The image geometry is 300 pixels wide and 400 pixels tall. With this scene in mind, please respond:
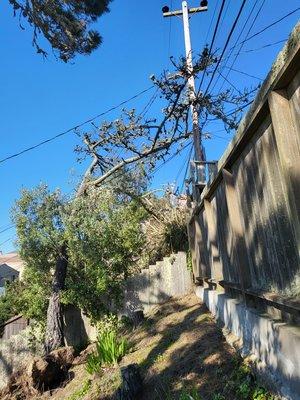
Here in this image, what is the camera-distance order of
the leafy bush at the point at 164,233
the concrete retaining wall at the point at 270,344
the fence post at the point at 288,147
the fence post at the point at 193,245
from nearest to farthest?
the fence post at the point at 288,147
the concrete retaining wall at the point at 270,344
the fence post at the point at 193,245
the leafy bush at the point at 164,233

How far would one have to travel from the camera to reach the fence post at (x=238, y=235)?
456cm

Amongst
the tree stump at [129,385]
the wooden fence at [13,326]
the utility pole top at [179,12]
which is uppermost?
the utility pole top at [179,12]

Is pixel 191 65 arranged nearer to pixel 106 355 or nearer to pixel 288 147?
pixel 106 355

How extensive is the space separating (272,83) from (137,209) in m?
12.5

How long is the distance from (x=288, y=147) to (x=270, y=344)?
181cm

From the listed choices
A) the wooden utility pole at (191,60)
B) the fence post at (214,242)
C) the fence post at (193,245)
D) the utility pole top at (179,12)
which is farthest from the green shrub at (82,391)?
the utility pole top at (179,12)

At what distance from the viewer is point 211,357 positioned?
209 inches

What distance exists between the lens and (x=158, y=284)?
43.6 feet

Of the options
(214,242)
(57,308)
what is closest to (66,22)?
(214,242)

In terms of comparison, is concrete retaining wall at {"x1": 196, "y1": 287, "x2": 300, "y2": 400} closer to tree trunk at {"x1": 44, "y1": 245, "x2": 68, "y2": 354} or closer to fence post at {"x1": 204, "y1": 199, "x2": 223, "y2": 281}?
fence post at {"x1": 204, "y1": 199, "x2": 223, "y2": 281}

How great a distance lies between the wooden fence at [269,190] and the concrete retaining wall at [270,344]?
7.6 inches

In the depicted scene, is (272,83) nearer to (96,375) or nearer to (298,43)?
(298,43)

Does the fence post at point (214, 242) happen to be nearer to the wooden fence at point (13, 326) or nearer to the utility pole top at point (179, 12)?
the utility pole top at point (179, 12)

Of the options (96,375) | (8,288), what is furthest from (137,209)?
(8,288)
